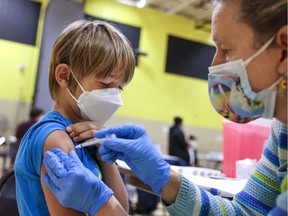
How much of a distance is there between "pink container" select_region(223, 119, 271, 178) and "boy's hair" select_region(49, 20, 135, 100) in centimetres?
85

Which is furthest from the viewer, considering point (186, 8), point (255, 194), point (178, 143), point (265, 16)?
point (186, 8)

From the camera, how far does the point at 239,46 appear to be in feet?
2.67

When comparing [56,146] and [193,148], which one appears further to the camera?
[193,148]

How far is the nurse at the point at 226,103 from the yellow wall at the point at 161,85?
19.5ft

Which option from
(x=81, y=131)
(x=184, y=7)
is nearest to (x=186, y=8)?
(x=184, y=7)

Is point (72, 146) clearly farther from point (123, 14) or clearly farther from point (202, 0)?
point (202, 0)

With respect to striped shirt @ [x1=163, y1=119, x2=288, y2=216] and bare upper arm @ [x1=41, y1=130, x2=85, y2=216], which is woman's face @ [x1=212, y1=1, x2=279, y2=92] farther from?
bare upper arm @ [x1=41, y1=130, x2=85, y2=216]

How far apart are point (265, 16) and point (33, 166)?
2.29ft

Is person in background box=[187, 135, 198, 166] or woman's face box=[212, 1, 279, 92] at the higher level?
woman's face box=[212, 1, 279, 92]

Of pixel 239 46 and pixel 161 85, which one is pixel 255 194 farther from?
pixel 161 85

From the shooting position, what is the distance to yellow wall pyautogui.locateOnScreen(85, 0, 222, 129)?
23.7 ft

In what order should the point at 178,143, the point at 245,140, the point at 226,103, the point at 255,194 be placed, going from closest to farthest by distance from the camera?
the point at 226,103 < the point at 255,194 < the point at 245,140 < the point at 178,143

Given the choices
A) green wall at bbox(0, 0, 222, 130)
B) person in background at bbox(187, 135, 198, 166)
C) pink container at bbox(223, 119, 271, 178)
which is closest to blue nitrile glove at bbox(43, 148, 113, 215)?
pink container at bbox(223, 119, 271, 178)

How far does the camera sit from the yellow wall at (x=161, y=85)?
23.7 ft
